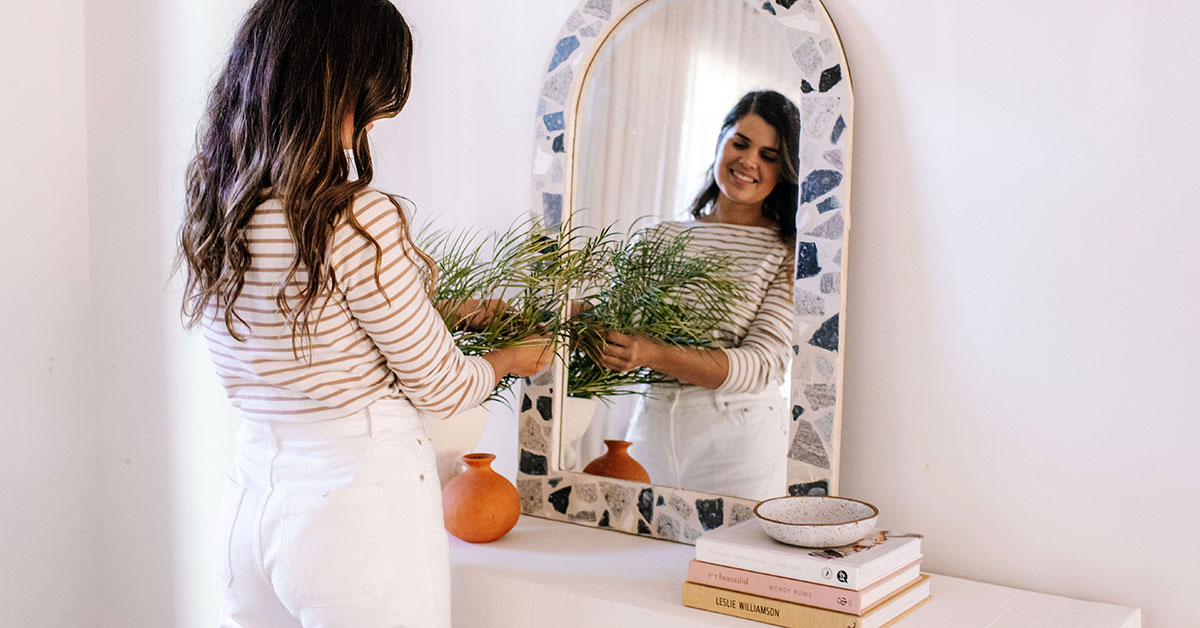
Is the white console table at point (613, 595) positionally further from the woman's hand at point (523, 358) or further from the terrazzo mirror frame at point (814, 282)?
the woman's hand at point (523, 358)

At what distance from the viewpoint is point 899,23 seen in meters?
1.46

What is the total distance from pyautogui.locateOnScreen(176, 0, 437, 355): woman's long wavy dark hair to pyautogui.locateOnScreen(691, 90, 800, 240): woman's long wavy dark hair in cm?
56

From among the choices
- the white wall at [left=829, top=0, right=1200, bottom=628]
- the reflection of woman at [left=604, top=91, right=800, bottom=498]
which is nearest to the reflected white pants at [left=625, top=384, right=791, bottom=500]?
the reflection of woman at [left=604, top=91, right=800, bottom=498]

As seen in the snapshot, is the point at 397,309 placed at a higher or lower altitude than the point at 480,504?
higher

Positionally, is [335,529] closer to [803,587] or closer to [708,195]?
[803,587]

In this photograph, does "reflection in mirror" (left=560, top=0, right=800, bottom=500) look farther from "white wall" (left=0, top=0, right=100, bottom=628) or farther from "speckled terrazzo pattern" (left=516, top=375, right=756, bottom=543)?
"white wall" (left=0, top=0, right=100, bottom=628)

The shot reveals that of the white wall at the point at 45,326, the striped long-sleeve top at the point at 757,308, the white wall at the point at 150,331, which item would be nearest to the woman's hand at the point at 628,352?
the striped long-sleeve top at the point at 757,308

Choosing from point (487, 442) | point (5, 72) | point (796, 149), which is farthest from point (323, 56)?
point (5, 72)

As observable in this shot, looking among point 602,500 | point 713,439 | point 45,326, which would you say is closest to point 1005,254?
point 713,439

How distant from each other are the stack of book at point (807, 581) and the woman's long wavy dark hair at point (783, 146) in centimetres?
46

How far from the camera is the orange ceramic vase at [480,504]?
1.61 m

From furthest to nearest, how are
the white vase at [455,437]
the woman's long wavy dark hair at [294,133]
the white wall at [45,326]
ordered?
the white wall at [45,326]
the white vase at [455,437]
the woman's long wavy dark hair at [294,133]

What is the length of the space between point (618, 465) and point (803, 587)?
0.50m

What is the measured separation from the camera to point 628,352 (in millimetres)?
1658
